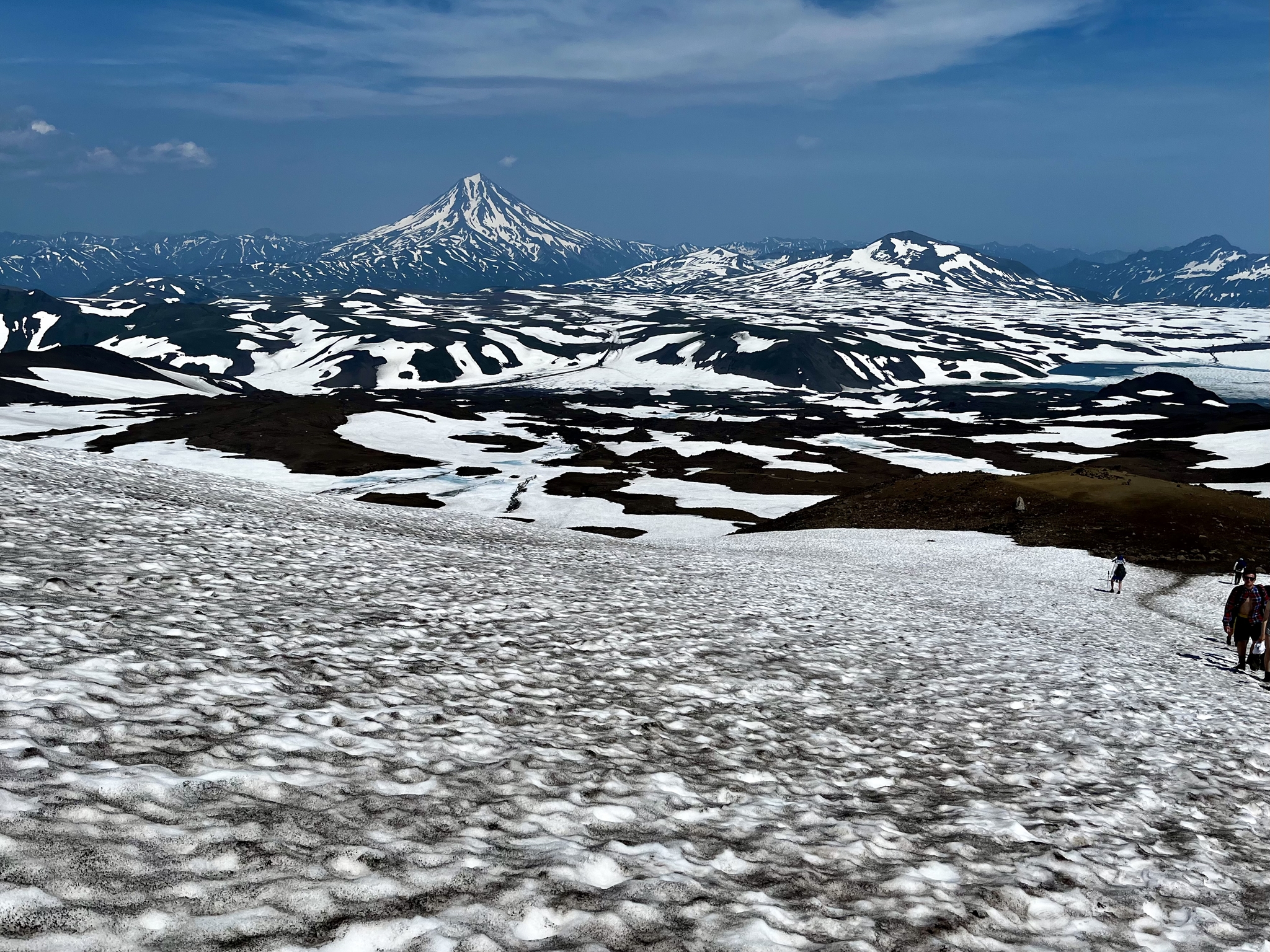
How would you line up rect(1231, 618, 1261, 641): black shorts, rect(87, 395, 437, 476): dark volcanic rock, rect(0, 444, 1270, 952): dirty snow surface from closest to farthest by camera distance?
rect(0, 444, 1270, 952): dirty snow surface, rect(1231, 618, 1261, 641): black shorts, rect(87, 395, 437, 476): dark volcanic rock

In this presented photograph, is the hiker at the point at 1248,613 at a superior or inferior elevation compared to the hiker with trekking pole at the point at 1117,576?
superior

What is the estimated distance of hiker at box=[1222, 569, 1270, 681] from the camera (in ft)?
79.6

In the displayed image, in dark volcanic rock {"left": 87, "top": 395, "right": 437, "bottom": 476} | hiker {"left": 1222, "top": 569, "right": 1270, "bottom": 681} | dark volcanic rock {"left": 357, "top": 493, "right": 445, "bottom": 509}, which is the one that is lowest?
dark volcanic rock {"left": 357, "top": 493, "right": 445, "bottom": 509}

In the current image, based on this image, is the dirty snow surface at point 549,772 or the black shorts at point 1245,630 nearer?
the dirty snow surface at point 549,772

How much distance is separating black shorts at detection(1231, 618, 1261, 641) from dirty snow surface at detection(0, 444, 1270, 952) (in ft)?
10.9

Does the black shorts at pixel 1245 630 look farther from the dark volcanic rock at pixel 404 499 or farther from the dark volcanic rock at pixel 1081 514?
the dark volcanic rock at pixel 404 499

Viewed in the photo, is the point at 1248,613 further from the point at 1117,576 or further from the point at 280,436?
the point at 280,436

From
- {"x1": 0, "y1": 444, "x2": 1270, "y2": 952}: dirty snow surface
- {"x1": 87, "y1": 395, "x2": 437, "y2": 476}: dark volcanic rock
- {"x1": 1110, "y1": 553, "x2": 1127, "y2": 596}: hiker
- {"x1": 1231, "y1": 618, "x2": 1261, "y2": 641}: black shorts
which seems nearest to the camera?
{"x1": 0, "y1": 444, "x2": 1270, "y2": 952}: dirty snow surface

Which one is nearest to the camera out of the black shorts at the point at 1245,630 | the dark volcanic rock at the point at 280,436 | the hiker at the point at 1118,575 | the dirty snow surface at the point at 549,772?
the dirty snow surface at the point at 549,772

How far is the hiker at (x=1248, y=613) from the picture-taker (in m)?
24.3

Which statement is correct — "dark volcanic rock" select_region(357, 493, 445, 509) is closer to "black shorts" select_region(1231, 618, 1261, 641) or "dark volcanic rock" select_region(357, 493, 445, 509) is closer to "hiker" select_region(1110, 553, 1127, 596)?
"hiker" select_region(1110, 553, 1127, 596)

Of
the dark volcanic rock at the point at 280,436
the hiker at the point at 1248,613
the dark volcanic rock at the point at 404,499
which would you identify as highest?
the hiker at the point at 1248,613

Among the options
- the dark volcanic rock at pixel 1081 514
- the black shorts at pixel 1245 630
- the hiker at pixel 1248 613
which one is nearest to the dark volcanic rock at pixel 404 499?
the dark volcanic rock at pixel 1081 514

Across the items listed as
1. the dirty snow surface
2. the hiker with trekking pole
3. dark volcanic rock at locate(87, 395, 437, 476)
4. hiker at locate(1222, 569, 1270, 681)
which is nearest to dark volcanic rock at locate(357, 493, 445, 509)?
dark volcanic rock at locate(87, 395, 437, 476)
